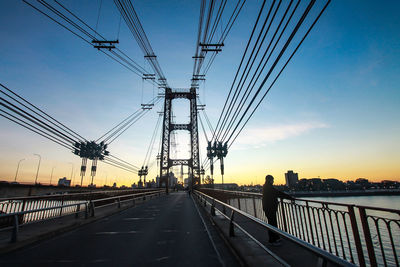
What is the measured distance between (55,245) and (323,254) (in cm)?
712

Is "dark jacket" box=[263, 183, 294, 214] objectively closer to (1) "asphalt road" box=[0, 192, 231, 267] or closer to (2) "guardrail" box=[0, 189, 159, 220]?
(1) "asphalt road" box=[0, 192, 231, 267]

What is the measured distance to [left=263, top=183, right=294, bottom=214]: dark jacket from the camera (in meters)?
5.90

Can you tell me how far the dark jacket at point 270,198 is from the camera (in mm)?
5898

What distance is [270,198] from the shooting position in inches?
235

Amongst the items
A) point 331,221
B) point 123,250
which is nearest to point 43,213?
point 123,250

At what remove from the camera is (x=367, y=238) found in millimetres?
3564

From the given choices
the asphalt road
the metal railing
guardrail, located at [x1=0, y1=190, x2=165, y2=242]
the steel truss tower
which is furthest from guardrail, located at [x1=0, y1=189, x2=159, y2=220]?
the steel truss tower

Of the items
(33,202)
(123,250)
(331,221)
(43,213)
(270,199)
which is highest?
(270,199)

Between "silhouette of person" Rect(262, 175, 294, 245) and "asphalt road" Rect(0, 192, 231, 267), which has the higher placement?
"silhouette of person" Rect(262, 175, 294, 245)

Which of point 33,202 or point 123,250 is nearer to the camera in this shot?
point 123,250

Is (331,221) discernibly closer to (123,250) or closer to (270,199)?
(270,199)

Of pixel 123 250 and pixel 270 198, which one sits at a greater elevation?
pixel 270 198

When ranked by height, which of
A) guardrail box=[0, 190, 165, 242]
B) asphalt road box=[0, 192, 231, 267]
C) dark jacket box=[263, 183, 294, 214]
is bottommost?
asphalt road box=[0, 192, 231, 267]

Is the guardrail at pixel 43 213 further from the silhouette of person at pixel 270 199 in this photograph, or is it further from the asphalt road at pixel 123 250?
the silhouette of person at pixel 270 199
